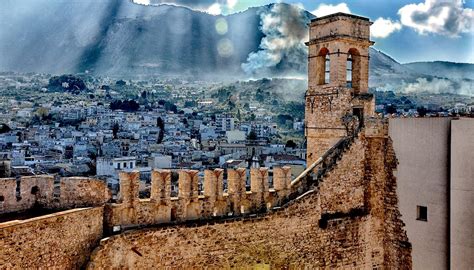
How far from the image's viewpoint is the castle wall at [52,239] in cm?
743

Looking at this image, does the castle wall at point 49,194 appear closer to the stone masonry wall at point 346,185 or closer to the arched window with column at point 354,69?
the stone masonry wall at point 346,185

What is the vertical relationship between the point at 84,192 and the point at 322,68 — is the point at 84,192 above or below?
below

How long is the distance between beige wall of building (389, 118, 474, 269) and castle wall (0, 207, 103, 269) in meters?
7.13

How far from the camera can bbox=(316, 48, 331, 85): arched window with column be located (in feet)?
44.7

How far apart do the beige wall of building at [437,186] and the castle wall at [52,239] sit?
23.4ft

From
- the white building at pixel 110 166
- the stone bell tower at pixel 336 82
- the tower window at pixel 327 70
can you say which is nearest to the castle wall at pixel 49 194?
the stone bell tower at pixel 336 82

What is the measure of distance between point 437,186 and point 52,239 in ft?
26.7

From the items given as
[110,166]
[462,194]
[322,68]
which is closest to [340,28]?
[322,68]

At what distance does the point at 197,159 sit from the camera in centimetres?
5275

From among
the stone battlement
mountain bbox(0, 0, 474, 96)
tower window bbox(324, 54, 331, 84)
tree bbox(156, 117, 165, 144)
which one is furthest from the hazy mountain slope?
the stone battlement

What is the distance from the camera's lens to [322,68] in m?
13.8

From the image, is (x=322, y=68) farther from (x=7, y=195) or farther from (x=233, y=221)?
(x=7, y=195)

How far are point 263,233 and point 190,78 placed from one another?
161 metres

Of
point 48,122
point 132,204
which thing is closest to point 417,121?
point 132,204
